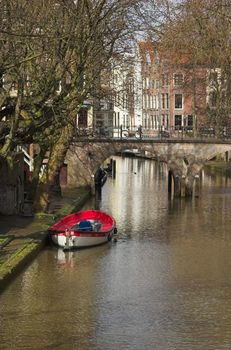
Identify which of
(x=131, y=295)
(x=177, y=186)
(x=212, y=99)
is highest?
(x=212, y=99)

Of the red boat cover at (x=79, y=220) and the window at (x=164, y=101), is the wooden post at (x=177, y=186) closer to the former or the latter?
the red boat cover at (x=79, y=220)

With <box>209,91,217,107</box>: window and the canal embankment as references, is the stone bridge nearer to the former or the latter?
the canal embankment

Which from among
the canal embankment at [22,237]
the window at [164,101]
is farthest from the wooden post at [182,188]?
the window at [164,101]

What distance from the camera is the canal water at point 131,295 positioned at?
16.2 m

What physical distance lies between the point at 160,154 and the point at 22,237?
23.2 metres

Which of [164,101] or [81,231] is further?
[164,101]

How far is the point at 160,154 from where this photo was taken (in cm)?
4756

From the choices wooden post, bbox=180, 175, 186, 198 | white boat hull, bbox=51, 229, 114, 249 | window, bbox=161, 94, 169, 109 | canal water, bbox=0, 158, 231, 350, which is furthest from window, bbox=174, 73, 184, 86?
white boat hull, bbox=51, 229, 114, 249

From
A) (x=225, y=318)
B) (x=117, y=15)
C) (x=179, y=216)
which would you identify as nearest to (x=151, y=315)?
(x=225, y=318)

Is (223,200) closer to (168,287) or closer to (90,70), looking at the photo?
(90,70)

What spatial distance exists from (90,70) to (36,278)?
450 inches

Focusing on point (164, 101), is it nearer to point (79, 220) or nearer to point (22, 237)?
point (79, 220)

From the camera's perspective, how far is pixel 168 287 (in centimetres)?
2108

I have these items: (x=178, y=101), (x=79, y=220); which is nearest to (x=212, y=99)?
(x=178, y=101)
